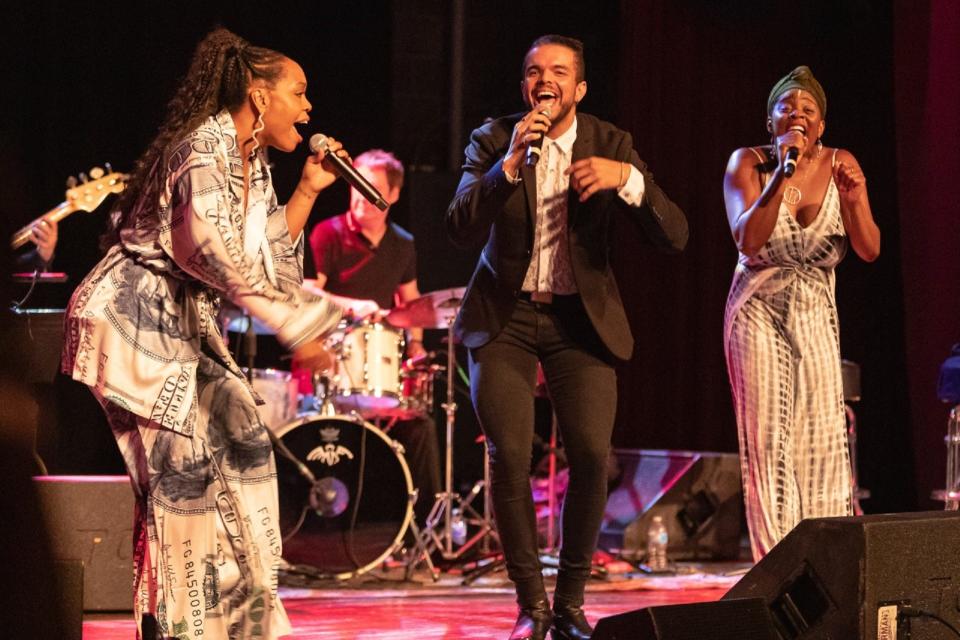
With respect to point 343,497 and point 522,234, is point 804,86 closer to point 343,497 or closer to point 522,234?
point 522,234

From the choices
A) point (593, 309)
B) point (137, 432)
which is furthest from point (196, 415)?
point (593, 309)

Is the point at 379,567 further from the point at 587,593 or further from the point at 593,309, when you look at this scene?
A: the point at 593,309

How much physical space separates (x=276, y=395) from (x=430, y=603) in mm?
1271

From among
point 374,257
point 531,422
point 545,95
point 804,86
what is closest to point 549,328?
point 531,422

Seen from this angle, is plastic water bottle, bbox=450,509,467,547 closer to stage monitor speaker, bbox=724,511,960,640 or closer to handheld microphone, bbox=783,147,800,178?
handheld microphone, bbox=783,147,800,178

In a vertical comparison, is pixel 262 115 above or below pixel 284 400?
above

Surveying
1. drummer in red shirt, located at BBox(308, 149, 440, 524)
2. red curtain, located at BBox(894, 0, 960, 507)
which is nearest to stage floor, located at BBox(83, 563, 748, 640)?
drummer in red shirt, located at BBox(308, 149, 440, 524)

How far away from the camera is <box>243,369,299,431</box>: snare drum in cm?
596

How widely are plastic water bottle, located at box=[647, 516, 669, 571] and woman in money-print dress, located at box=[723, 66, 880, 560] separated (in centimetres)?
247

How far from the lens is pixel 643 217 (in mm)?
3979

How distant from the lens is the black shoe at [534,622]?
3.85m

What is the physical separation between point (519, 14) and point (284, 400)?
12.2 ft

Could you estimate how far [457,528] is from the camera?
261 inches

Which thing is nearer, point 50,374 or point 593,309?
point 593,309
